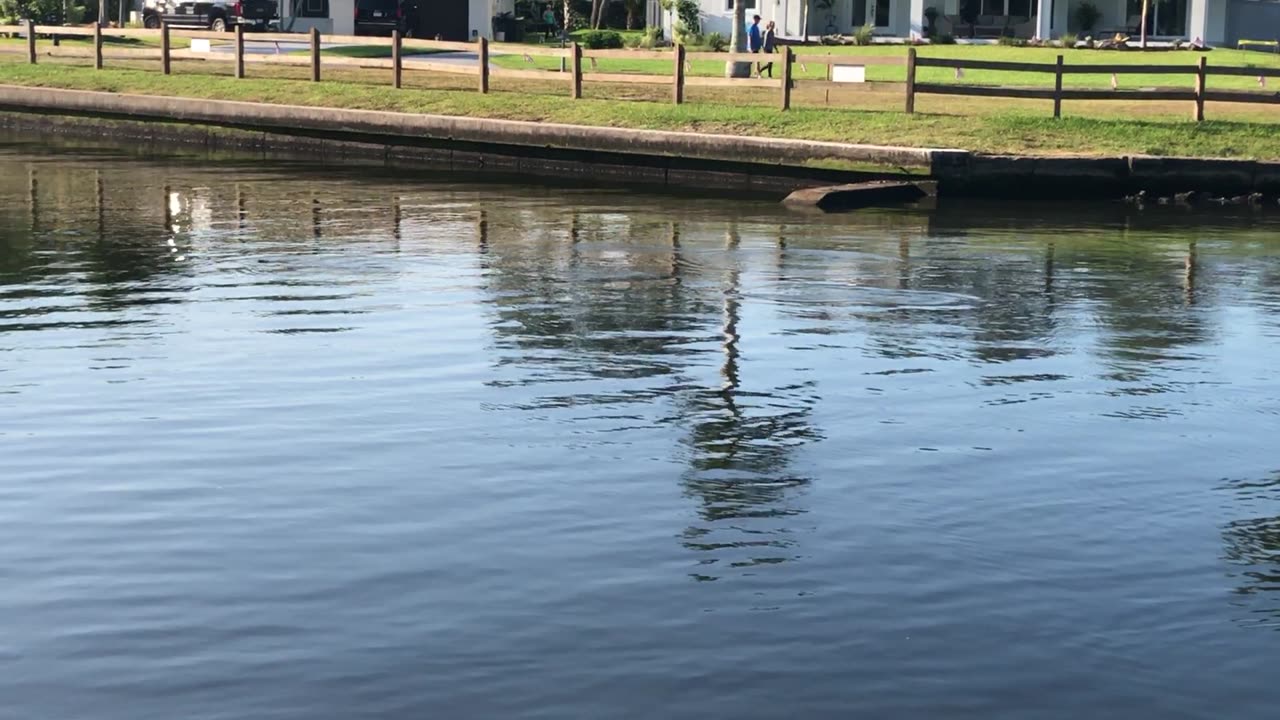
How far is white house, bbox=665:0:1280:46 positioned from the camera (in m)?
65.1

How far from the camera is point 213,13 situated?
57406 mm

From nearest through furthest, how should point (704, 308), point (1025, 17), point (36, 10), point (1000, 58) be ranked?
1. point (704, 308)
2. point (1000, 58)
3. point (36, 10)
4. point (1025, 17)

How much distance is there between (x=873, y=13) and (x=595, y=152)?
43.2 metres

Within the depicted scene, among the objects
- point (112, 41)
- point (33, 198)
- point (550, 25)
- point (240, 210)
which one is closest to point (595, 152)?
point (240, 210)

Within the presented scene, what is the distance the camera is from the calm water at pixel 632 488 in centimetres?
658

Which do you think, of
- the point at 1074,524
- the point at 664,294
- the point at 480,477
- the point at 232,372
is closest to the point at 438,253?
the point at 664,294

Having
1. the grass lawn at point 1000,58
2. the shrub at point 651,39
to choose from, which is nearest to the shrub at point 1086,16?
the grass lawn at point 1000,58

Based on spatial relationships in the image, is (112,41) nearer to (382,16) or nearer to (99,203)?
(382,16)

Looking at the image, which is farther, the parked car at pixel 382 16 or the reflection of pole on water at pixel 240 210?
the parked car at pixel 382 16

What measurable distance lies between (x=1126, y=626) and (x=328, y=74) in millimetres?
Answer: 31455

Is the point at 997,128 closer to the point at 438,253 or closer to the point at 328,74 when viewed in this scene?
the point at 438,253

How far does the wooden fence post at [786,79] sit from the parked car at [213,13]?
30.7m

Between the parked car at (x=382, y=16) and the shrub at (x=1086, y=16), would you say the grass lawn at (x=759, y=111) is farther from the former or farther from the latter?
the shrub at (x=1086, y=16)

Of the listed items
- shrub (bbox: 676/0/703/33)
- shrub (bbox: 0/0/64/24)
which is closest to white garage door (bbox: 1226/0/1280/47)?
shrub (bbox: 676/0/703/33)
